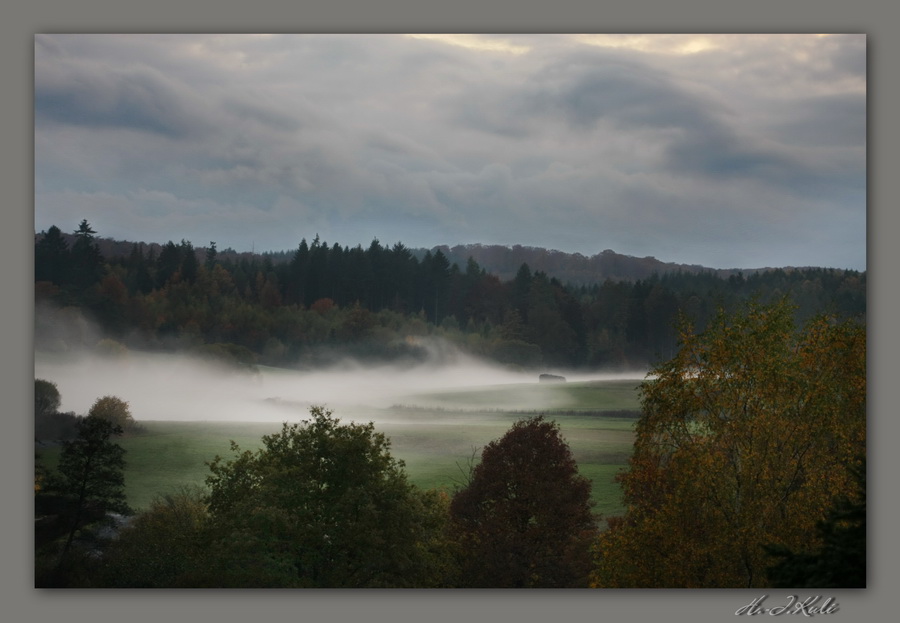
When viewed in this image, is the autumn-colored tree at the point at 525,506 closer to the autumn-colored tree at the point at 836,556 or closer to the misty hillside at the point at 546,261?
the misty hillside at the point at 546,261

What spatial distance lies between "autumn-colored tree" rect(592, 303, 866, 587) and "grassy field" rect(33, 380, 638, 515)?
1.20ft

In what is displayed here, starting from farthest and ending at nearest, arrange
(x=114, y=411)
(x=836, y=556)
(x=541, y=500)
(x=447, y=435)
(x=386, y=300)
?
(x=386, y=300), (x=447, y=435), (x=541, y=500), (x=114, y=411), (x=836, y=556)

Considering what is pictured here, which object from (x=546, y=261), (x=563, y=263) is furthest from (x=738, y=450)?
(x=546, y=261)

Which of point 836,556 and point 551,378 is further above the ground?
point 551,378

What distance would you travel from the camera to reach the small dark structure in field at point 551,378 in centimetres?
1120

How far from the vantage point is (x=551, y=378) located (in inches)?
442

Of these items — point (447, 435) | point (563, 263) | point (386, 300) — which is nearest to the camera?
point (447, 435)

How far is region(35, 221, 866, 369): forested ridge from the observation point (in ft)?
35.5

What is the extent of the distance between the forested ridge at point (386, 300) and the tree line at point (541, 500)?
44 cm

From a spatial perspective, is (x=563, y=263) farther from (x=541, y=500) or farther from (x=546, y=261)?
(x=541, y=500)

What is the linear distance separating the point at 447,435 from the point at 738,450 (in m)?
3.05

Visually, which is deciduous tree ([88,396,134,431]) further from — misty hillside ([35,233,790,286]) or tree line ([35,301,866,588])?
misty hillside ([35,233,790,286])

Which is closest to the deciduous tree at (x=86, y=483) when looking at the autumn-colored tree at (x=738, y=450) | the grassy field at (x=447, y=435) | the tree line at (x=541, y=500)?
the tree line at (x=541, y=500)

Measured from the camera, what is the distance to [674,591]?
32.8 ft
